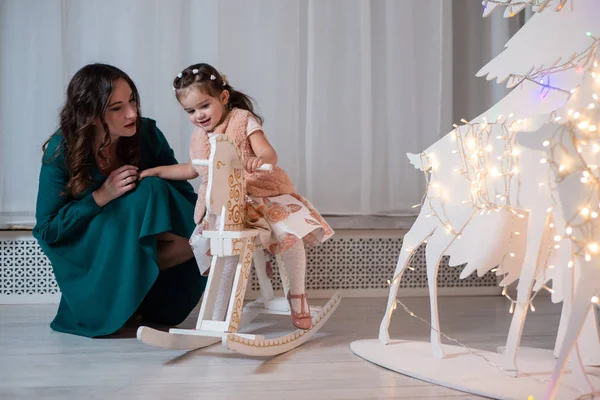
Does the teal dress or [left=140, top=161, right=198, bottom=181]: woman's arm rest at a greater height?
[left=140, top=161, right=198, bottom=181]: woman's arm

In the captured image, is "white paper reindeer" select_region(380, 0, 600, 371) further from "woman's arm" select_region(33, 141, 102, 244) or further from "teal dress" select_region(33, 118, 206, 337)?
"woman's arm" select_region(33, 141, 102, 244)

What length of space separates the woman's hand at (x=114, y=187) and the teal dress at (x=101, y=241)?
0.02 metres

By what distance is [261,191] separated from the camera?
6.94 ft

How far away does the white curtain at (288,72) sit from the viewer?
2770 millimetres

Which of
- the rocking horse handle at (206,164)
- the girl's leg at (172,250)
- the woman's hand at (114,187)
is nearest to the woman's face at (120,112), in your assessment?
the woman's hand at (114,187)

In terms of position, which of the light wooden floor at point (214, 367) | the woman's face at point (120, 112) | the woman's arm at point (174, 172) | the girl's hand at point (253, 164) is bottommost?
the light wooden floor at point (214, 367)

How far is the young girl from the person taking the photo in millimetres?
2023

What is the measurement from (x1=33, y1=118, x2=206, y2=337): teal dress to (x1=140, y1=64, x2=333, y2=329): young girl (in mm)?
144

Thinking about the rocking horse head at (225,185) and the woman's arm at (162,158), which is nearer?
the rocking horse head at (225,185)

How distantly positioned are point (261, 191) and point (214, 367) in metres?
0.61

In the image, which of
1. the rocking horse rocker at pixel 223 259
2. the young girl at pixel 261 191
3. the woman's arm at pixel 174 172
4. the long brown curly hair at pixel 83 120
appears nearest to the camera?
the rocking horse rocker at pixel 223 259

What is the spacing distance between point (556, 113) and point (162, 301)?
1.45 m

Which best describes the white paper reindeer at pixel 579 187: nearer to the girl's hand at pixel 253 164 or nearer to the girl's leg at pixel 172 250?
the girl's hand at pixel 253 164

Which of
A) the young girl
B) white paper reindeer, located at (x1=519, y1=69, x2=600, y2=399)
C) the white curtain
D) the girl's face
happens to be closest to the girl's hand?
the young girl
